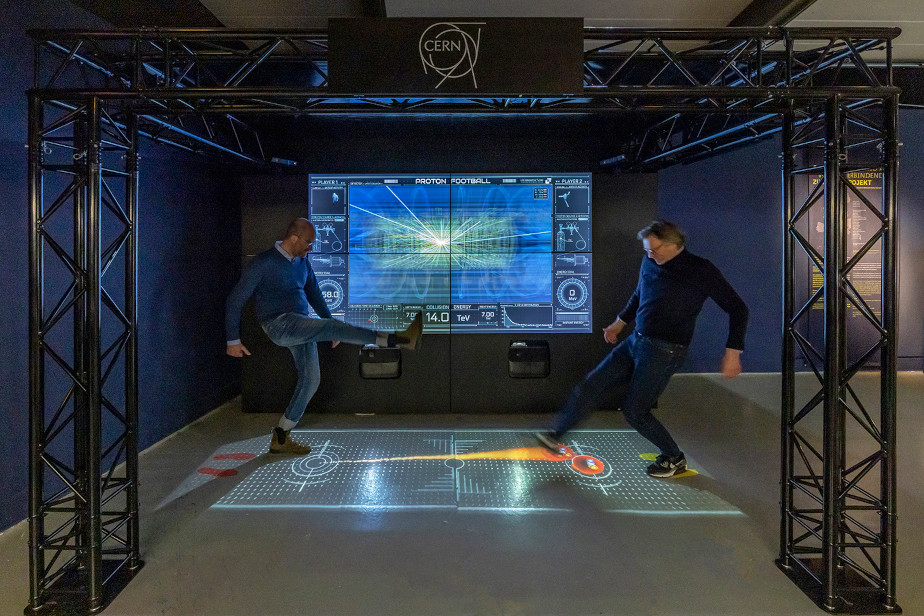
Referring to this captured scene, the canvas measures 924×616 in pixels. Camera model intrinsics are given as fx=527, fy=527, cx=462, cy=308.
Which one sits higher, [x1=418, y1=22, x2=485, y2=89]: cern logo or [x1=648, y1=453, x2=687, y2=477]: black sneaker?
[x1=418, y1=22, x2=485, y2=89]: cern logo

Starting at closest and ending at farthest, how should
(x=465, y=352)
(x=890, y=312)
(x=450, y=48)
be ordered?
(x=890, y=312)
(x=450, y=48)
(x=465, y=352)

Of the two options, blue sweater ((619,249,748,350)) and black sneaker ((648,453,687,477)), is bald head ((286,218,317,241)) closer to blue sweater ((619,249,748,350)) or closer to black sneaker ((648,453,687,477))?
blue sweater ((619,249,748,350))

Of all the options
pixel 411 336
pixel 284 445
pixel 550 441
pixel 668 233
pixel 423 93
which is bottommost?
pixel 284 445

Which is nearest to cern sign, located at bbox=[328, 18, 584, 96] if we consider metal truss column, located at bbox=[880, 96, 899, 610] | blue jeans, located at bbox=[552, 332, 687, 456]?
metal truss column, located at bbox=[880, 96, 899, 610]

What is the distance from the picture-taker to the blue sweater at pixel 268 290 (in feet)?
14.5

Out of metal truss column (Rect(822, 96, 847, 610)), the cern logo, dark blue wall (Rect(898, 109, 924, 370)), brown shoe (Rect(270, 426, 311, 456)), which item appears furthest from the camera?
dark blue wall (Rect(898, 109, 924, 370))

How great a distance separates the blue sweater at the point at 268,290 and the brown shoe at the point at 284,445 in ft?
3.00

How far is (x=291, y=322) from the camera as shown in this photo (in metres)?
4.46

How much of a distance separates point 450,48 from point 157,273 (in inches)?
148

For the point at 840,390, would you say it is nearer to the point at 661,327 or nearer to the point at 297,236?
the point at 661,327

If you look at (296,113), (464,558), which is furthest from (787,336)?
(296,113)

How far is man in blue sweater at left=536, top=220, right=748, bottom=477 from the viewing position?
358cm

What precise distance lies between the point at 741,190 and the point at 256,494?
769cm

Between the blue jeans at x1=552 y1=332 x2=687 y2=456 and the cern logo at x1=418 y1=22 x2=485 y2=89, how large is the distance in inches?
85.5
